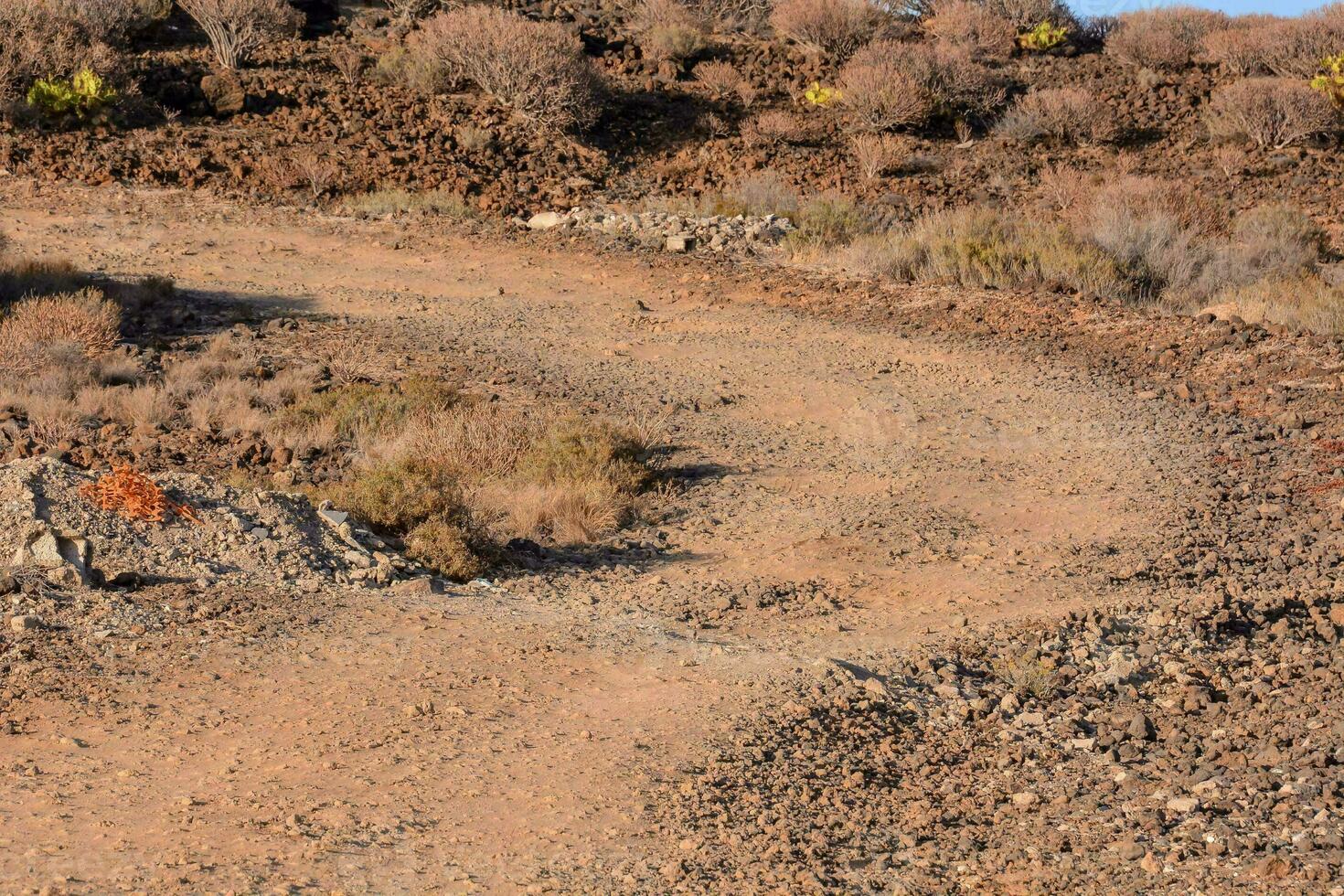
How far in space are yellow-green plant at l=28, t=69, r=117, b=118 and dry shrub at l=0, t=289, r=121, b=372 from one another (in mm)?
7338

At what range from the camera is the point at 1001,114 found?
2352cm

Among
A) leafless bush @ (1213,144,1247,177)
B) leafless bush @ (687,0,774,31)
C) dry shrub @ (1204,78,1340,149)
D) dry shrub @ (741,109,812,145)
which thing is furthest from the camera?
leafless bush @ (687,0,774,31)

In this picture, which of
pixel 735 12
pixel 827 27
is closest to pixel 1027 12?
pixel 827 27

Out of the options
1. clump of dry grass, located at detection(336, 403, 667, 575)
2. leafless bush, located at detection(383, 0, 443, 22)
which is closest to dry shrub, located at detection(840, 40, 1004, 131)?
leafless bush, located at detection(383, 0, 443, 22)

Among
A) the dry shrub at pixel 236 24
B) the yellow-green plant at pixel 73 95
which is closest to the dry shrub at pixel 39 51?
the yellow-green plant at pixel 73 95

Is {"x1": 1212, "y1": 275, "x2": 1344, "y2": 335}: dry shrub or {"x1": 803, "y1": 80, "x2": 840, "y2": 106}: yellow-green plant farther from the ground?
{"x1": 803, "y1": 80, "x2": 840, "y2": 106}: yellow-green plant

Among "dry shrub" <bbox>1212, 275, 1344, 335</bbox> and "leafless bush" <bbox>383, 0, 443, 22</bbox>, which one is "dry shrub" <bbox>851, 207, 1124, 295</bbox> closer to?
"dry shrub" <bbox>1212, 275, 1344, 335</bbox>

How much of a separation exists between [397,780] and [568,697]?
1003mm

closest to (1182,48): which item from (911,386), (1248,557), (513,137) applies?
(513,137)

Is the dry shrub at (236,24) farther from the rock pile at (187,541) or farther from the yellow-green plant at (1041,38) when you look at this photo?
the rock pile at (187,541)

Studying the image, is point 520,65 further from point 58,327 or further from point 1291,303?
point 1291,303

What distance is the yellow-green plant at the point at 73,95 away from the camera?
18578mm

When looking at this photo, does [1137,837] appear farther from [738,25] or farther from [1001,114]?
[738,25]

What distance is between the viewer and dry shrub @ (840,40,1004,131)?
73.2ft
